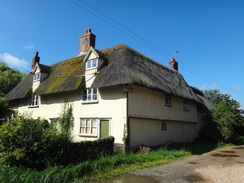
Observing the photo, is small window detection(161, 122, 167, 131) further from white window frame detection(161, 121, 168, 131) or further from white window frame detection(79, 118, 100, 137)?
white window frame detection(79, 118, 100, 137)

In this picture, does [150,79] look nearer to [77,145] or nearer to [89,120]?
[89,120]

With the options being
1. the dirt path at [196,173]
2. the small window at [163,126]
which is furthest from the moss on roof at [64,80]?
the dirt path at [196,173]

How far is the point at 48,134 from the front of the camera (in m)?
7.98

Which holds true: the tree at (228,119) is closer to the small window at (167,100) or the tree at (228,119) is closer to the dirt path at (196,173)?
the small window at (167,100)

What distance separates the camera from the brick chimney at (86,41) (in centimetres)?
1977

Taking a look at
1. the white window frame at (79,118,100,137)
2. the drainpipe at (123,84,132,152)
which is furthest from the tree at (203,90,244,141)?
the white window frame at (79,118,100,137)

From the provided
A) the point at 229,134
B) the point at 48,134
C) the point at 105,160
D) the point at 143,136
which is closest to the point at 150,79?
the point at 143,136

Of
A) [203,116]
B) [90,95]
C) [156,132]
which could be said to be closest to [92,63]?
[90,95]

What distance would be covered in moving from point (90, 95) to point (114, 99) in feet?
8.36

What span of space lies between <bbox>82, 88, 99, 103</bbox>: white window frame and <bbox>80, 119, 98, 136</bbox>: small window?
155 cm

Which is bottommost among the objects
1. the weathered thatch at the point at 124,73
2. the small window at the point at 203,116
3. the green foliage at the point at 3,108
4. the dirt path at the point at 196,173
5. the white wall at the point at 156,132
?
the dirt path at the point at 196,173

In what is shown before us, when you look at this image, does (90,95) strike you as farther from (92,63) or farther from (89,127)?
(92,63)

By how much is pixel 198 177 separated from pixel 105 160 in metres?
4.01

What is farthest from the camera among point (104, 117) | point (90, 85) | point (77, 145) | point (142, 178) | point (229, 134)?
point (229, 134)
